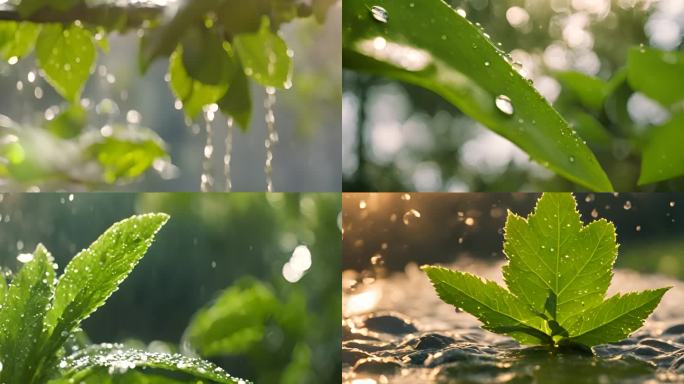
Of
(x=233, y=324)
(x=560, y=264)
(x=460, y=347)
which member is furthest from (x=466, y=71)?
(x=233, y=324)

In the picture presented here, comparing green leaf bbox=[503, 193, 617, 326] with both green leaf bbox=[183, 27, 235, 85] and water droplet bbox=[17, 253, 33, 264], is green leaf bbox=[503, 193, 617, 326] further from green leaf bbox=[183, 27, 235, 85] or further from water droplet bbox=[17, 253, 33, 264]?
water droplet bbox=[17, 253, 33, 264]

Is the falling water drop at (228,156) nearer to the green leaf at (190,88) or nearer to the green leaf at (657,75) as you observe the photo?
the green leaf at (190,88)

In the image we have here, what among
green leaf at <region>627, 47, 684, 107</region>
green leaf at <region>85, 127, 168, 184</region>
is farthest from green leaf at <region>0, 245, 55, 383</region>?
green leaf at <region>627, 47, 684, 107</region>

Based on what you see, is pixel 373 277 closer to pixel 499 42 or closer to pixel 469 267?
pixel 469 267

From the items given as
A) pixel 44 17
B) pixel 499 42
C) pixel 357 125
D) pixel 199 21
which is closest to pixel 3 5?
pixel 44 17

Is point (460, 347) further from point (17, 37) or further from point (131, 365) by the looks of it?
point (17, 37)

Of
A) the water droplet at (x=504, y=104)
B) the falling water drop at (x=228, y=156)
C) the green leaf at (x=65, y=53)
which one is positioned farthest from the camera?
the falling water drop at (x=228, y=156)

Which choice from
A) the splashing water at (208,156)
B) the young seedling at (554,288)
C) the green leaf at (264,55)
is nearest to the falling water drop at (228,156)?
the splashing water at (208,156)
